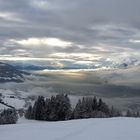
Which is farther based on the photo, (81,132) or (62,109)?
(62,109)

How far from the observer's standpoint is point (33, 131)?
22875 millimetres

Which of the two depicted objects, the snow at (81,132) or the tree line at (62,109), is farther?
the tree line at (62,109)

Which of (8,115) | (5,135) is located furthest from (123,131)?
(8,115)

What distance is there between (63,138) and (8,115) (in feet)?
183

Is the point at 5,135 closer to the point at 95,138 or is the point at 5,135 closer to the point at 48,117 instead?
the point at 95,138

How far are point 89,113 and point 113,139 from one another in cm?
5815

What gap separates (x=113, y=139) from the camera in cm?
1817

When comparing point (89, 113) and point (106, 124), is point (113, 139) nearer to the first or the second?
point (106, 124)

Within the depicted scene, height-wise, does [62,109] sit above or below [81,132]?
below

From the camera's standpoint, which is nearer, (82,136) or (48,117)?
(82,136)

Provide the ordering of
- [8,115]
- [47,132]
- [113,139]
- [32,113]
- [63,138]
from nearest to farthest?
1. [113,139]
2. [63,138]
3. [47,132]
4. [8,115]
5. [32,113]

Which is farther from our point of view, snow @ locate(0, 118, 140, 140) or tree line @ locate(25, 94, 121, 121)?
tree line @ locate(25, 94, 121, 121)

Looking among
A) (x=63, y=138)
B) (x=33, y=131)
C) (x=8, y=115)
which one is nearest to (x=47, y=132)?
(x=33, y=131)

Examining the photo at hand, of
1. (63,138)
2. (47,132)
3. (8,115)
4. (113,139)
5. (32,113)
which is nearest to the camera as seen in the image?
(113,139)
